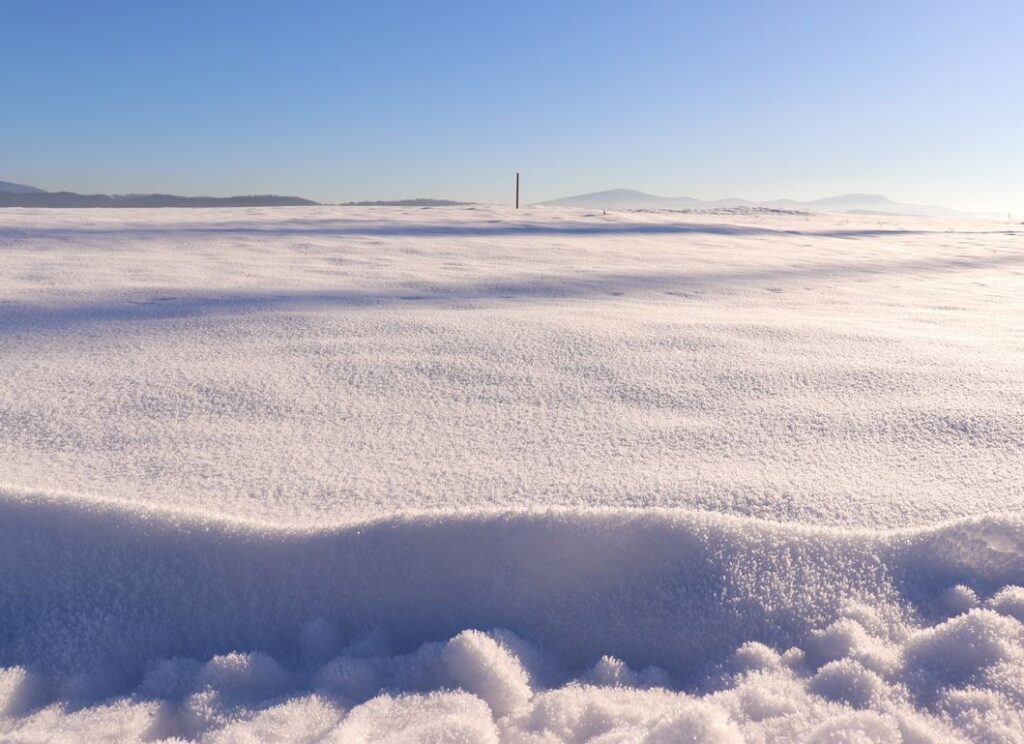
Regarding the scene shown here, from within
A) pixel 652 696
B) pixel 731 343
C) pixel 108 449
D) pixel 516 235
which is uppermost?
pixel 516 235

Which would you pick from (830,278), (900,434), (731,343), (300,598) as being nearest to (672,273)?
(830,278)

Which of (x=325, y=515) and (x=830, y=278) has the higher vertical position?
(x=830, y=278)

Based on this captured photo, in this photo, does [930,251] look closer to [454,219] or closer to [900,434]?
[454,219]

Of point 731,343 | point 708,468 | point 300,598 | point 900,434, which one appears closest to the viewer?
point 300,598

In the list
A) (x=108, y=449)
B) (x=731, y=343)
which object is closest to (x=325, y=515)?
(x=108, y=449)

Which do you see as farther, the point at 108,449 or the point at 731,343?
the point at 731,343

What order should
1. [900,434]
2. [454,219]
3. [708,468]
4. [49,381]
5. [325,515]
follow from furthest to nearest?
[454,219] < [49,381] < [900,434] < [708,468] < [325,515]

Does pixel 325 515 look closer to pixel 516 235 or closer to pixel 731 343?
pixel 731 343
